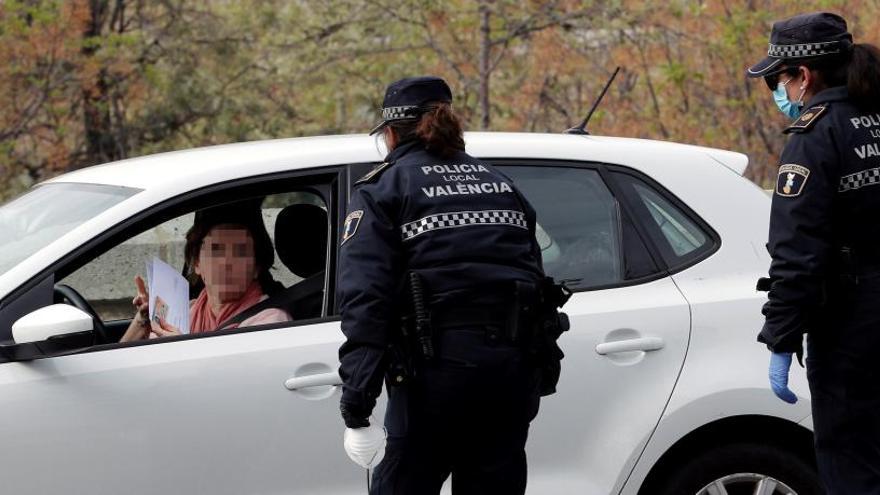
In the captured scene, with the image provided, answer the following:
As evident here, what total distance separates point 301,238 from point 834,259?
5.73 ft

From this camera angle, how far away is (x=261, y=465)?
142 inches

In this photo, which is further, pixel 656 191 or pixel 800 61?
pixel 656 191

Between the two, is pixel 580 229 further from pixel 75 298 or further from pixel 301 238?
pixel 75 298

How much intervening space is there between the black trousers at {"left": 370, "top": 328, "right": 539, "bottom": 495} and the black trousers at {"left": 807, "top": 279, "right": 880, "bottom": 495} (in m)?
0.86

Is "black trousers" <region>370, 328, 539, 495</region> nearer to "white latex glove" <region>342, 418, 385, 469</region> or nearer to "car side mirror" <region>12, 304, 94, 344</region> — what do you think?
"white latex glove" <region>342, 418, 385, 469</region>

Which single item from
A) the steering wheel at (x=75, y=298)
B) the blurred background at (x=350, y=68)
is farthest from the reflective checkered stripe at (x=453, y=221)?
the blurred background at (x=350, y=68)

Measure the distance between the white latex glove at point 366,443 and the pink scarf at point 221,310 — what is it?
1103mm

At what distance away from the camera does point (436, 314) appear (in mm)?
3158

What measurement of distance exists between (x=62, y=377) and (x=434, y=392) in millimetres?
1059

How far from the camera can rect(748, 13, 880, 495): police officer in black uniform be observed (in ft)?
11.2

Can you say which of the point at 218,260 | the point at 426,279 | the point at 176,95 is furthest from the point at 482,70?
the point at 426,279

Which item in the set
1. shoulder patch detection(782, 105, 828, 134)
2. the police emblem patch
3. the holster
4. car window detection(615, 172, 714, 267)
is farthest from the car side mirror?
shoulder patch detection(782, 105, 828, 134)

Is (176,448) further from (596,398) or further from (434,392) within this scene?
(596,398)

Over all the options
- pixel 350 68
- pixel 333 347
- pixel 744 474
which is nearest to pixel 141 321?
pixel 333 347
